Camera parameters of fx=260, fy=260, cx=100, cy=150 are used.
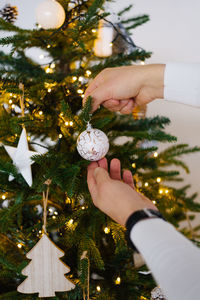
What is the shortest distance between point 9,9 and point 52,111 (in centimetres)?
47

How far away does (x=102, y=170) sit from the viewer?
565 millimetres

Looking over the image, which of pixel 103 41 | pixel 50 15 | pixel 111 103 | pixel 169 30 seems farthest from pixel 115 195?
Answer: pixel 169 30

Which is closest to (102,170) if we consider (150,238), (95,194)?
(95,194)

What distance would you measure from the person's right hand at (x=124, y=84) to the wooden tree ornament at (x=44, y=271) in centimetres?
35

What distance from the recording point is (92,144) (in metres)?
0.56

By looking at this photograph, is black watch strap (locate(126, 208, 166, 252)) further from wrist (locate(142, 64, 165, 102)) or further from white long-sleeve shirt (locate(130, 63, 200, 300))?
wrist (locate(142, 64, 165, 102))

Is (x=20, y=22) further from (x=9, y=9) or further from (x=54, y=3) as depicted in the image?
(x=54, y=3)

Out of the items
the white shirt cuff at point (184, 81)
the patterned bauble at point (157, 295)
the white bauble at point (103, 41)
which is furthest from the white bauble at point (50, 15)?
the patterned bauble at point (157, 295)

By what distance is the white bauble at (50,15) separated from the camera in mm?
743

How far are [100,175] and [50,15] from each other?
1.63 ft

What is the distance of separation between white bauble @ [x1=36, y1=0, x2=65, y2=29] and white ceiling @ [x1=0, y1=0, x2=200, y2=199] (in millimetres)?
839

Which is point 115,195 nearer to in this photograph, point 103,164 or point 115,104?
point 103,164

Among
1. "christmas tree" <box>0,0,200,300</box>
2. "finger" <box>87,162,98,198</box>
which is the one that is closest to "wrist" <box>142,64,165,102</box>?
"christmas tree" <box>0,0,200,300</box>

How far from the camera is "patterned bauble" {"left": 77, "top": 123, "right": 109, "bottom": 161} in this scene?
566mm
